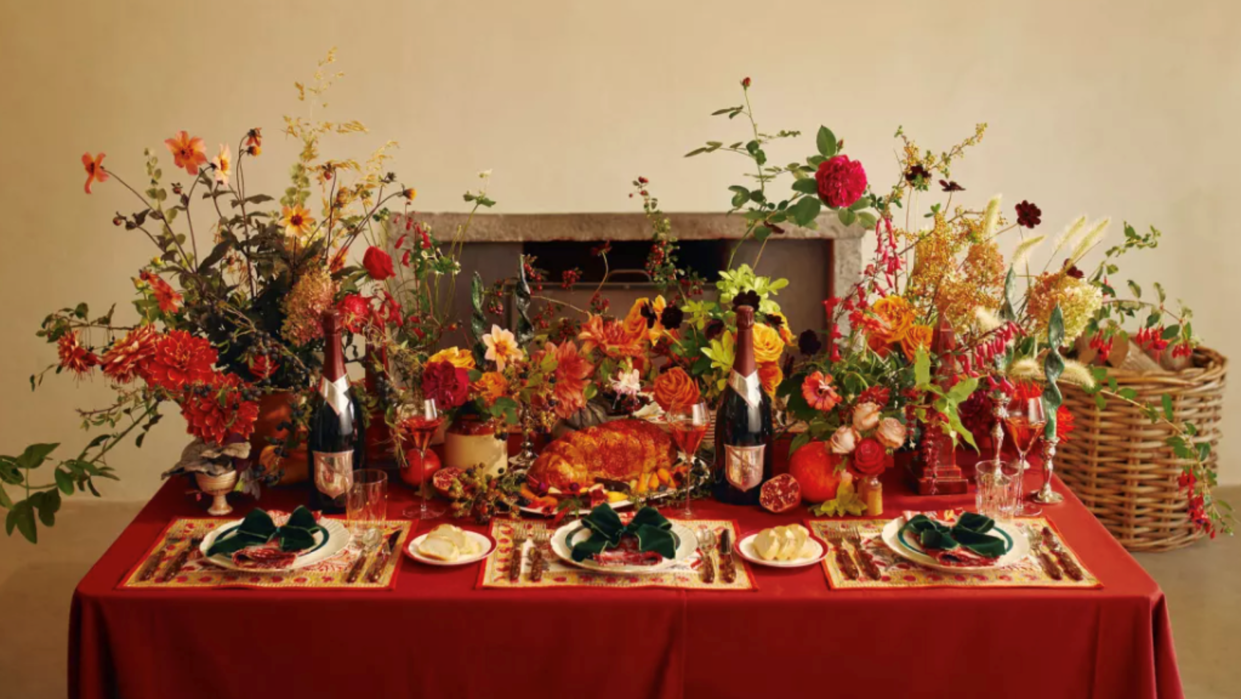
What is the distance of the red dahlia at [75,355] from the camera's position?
1.71 meters

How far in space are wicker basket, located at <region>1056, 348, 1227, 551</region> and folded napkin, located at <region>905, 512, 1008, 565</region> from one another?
4.84 ft

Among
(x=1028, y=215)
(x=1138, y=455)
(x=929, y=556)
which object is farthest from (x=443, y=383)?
(x=1138, y=455)

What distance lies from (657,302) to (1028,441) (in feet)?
2.27

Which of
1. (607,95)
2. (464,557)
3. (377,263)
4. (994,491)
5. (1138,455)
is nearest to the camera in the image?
(464,557)

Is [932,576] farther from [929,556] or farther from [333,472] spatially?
[333,472]

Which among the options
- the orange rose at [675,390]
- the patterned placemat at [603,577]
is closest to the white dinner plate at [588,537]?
the patterned placemat at [603,577]

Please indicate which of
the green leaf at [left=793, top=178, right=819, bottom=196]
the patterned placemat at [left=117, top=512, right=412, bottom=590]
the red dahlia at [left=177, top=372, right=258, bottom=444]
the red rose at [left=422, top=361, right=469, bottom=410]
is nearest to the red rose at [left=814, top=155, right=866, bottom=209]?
the green leaf at [left=793, top=178, right=819, bottom=196]

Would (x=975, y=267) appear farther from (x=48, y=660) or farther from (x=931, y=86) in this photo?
(x=48, y=660)

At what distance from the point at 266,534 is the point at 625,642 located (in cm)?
56

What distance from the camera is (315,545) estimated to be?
160 centimetres

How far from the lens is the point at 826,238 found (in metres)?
3.64

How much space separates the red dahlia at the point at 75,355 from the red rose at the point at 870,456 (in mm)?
1237

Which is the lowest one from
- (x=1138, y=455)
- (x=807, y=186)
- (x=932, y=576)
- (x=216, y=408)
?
(x=1138, y=455)

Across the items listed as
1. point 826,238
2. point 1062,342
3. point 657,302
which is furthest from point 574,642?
point 826,238
